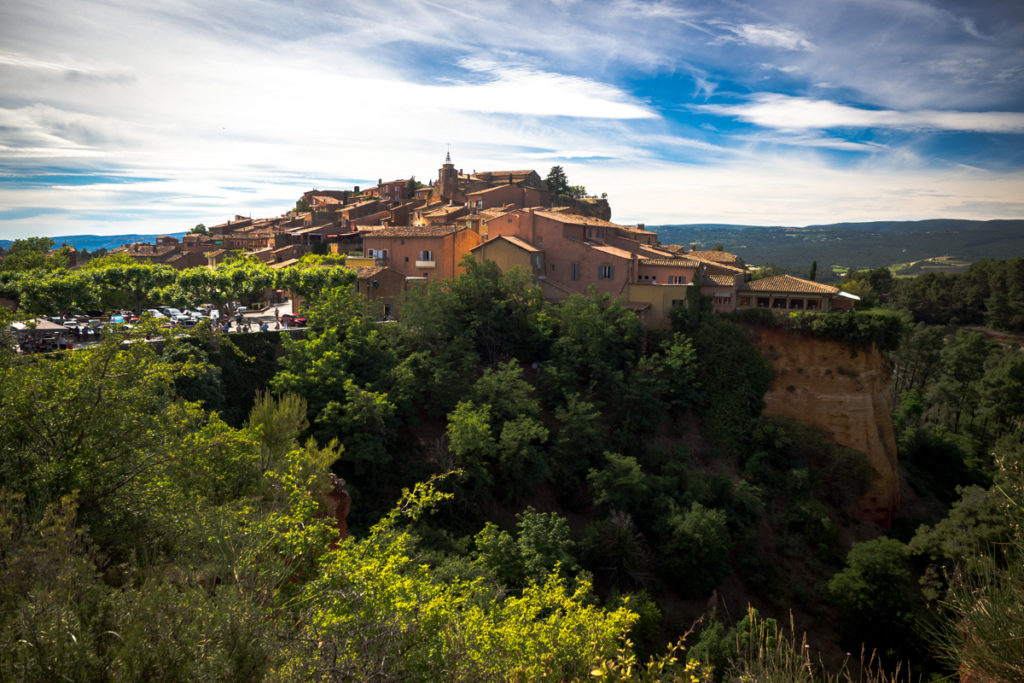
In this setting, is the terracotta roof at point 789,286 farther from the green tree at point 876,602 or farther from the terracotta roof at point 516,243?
the green tree at point 876,602

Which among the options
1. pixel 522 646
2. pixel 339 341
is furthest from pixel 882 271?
pixel 522 646

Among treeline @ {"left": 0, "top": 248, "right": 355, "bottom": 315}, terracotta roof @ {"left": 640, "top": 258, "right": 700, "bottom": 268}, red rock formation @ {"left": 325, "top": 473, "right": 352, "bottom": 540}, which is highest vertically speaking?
terracotta roof @ {"left": 640, "top": 258, "right": 700, "bottom": 268}

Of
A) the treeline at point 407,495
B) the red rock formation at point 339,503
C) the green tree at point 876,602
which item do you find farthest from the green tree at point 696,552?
the red rock formation at point 339,503

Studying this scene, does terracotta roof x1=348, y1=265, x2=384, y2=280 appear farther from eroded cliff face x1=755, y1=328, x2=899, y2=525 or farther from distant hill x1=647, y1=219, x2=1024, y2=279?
distant hill x1=647, y1=219, x2=1024, y2=279

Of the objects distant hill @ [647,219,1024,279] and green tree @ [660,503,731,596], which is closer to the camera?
green tree @ [660,503,731,596]

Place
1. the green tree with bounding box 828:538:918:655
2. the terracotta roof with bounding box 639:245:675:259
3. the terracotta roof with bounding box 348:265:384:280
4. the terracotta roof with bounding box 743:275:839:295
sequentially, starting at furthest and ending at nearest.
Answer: the terracotta roof with bounding box 639:245:675:259 < the terracotta roof with bounding box 348:265:384:280 < the terracotta roof with bounding box 743:275:839:295 < the green tree with bounding box 828:538:918:655

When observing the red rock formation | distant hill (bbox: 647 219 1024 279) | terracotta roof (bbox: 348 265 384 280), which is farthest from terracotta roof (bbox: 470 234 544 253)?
distant hill (bbox: 647 219 1024 279)

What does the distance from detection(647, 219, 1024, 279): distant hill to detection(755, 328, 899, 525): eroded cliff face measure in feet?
249

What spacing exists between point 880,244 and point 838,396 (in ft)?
474

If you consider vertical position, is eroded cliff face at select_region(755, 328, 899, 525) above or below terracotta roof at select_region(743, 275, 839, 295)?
below

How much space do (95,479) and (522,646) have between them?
8734 mm

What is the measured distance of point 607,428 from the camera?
117 ft

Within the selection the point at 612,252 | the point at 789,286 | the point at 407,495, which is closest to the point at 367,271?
the point at 612,252

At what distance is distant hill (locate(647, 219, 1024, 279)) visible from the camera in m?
128
